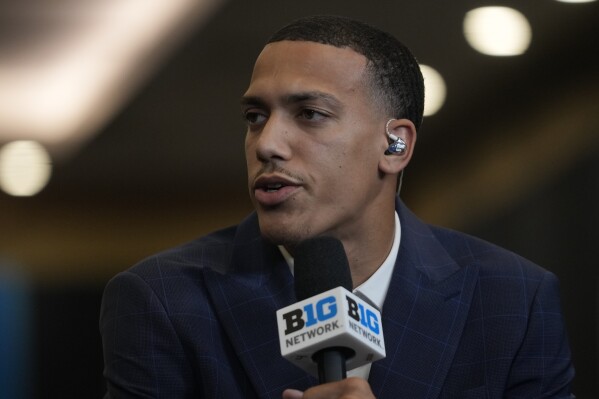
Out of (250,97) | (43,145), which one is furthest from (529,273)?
(43,145)

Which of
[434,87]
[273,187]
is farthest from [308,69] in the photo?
[434,87]

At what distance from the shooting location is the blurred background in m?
3.07

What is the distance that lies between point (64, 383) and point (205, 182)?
2.14ft

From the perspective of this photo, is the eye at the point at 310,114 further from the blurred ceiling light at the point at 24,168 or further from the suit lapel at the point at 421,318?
the blurred ceiling light at the point at 24,168

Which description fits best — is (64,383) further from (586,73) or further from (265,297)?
(586,73)

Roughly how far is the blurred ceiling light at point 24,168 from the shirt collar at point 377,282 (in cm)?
134

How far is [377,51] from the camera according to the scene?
194cm

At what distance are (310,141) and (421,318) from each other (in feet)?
1.13

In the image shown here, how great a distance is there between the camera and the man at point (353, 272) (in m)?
1.78

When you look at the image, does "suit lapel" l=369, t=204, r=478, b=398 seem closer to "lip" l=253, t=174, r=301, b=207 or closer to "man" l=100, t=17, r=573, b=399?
"man" l=100, t=17, r=573, b=399

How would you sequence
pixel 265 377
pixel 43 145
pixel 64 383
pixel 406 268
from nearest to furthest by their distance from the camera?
pixel 265 377 → pixel 406 268 → pixel 64 383 → pixel 43 145

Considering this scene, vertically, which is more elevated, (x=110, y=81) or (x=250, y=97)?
(x=110, y=81)

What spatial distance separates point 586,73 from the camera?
3.26m

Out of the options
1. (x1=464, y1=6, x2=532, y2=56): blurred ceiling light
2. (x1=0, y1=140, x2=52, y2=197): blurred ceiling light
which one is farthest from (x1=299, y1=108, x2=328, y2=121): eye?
(x1=464, y1=6, x2=532, y2=56): blurred ceiling light
